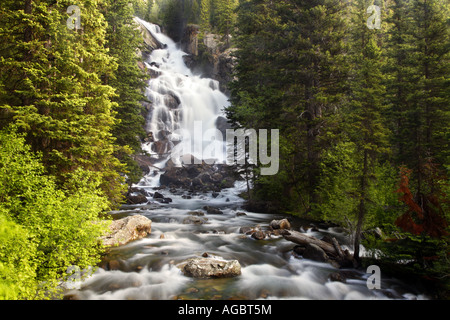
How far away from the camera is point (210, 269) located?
10219 mm

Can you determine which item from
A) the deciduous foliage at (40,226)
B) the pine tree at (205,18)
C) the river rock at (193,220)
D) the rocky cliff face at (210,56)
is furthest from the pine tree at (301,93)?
the pine tree at (205,18)

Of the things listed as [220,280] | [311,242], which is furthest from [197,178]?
[220,280]

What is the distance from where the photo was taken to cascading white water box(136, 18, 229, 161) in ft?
149

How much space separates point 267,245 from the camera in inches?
554

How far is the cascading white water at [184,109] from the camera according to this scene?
4537 cm

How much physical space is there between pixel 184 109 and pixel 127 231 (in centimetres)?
3779

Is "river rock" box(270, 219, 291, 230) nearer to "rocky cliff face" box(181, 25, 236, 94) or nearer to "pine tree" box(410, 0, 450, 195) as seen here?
"pine tree" box(410, 0, 450, 195)

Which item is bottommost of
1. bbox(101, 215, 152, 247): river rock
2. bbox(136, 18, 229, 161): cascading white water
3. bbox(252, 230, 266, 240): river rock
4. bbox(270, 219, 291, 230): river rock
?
bbox(252, 230, 266, 240): river rock

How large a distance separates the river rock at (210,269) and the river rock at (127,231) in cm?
405

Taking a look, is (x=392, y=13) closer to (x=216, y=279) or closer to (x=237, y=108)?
(x=237, y=108)

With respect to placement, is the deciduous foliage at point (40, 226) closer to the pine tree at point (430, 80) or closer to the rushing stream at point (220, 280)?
the rushing stream at point (220, 280)

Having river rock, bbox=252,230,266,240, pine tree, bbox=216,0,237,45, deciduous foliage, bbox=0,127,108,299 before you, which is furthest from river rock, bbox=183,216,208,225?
pine tree, bbox=216,0,237,45

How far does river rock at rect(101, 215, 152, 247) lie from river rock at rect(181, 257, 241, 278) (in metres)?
4.05
